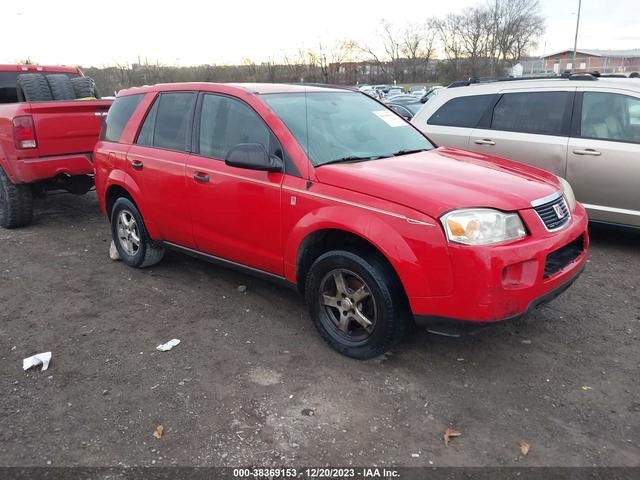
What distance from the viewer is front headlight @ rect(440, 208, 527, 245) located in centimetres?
298

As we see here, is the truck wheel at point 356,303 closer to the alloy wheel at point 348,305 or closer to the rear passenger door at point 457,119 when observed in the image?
the alloy wheel at point 348,305

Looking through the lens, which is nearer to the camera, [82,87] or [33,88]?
[33,88]

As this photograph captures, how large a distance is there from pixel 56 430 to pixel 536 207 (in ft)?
9.98

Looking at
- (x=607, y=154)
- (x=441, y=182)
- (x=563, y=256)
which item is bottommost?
(x=563, y=256)

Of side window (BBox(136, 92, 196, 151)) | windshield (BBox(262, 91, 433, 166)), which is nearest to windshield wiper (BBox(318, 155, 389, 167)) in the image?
windshield (BBox(262, 91, 433, 166))

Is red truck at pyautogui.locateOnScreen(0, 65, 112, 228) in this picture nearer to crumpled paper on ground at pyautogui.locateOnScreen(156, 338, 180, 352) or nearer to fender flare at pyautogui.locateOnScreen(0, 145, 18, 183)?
fender flare at pyautogui.locateOnScreen(0, 145, 18, 183)

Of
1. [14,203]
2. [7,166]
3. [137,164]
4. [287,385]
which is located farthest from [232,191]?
[14,203]

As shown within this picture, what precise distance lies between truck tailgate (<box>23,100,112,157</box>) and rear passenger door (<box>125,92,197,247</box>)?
217 cm

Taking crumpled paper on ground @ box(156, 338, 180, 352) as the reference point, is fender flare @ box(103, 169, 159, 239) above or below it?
above

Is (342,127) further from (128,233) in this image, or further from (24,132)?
(24,132)

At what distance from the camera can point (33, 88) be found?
294 inches

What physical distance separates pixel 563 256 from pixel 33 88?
7.21m

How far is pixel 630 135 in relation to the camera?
5.27m

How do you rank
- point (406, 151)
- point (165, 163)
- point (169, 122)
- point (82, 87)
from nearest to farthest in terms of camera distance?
point (406, 151)
point (165, 163)
point (169, 122)
point (82, 87)
